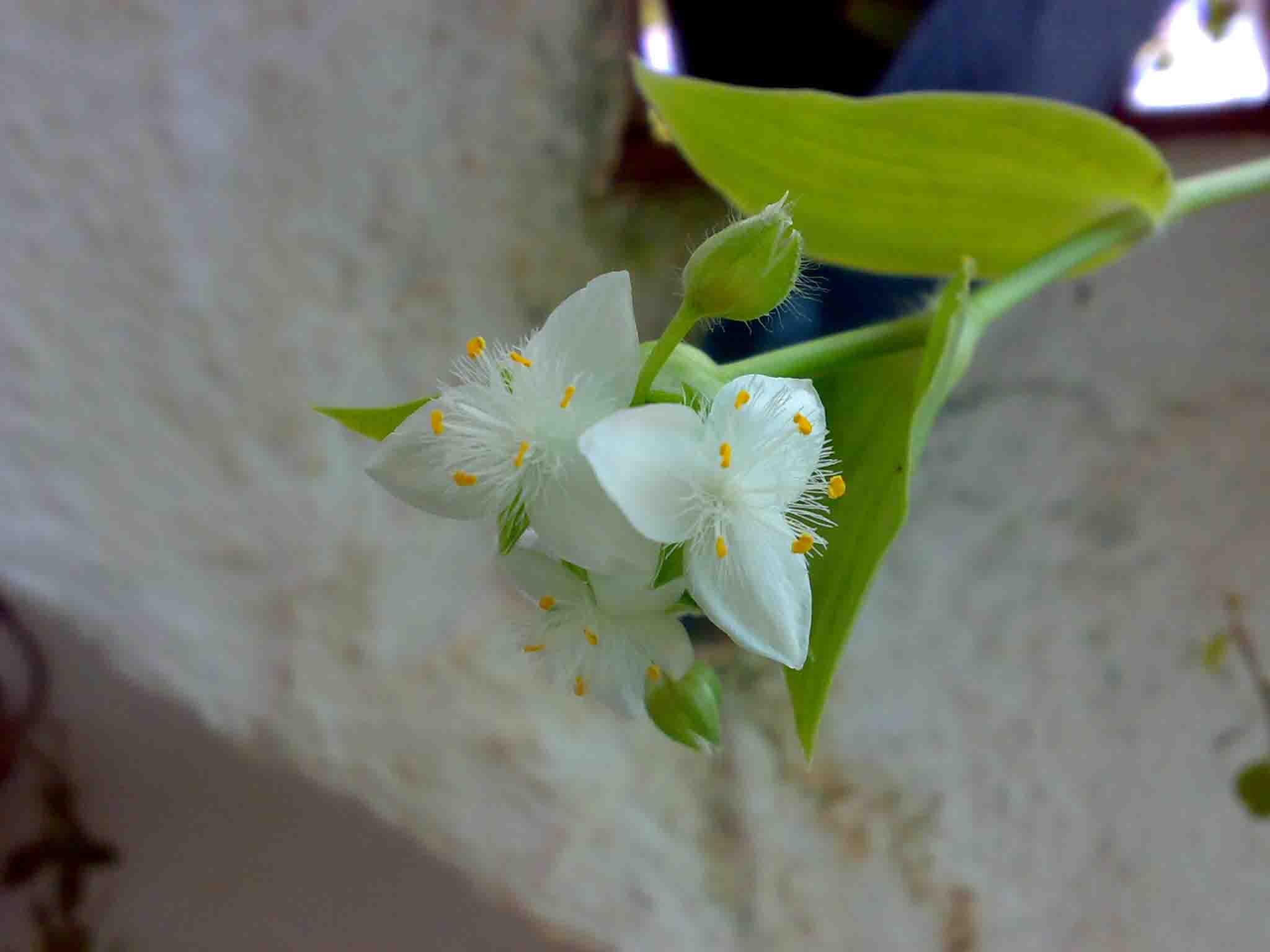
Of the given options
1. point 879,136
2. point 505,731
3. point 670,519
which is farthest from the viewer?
point 505,731

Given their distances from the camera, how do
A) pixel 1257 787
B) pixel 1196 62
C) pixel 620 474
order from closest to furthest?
pixel 620 474, pixel 1257 787, pixel 1196 62

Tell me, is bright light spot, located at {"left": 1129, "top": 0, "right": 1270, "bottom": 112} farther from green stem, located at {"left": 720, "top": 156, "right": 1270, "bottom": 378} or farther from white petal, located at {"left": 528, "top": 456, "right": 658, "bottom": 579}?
white petal, located at {"left": 528, "top": 456, "right": 658, "bottom": 579}

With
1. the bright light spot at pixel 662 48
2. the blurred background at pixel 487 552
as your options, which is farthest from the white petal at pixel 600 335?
the bright light spot at pixel 662 48

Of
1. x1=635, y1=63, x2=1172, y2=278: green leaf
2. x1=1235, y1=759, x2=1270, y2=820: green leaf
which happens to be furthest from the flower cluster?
x1=1235, y1=759, x2=1270, y2=820: green leaf

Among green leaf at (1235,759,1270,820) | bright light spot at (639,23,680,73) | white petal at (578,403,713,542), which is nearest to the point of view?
white petal at (578,403,713,542)

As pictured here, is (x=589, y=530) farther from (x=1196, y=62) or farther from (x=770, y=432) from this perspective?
(x=1196, y=62)

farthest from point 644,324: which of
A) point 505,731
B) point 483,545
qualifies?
point 505,731

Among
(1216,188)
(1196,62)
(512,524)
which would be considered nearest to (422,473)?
(512,524)

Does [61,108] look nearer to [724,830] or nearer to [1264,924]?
[724,830]
